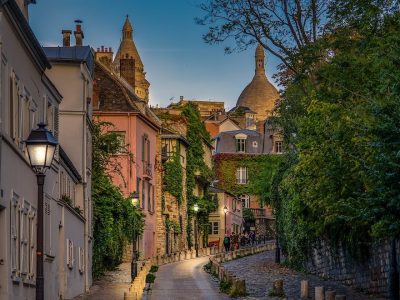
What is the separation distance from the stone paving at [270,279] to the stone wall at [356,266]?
0.40 metres

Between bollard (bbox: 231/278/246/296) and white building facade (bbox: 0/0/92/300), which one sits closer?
white building facade (bbox: 0/0/92/300)

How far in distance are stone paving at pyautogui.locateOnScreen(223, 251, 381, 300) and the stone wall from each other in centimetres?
40

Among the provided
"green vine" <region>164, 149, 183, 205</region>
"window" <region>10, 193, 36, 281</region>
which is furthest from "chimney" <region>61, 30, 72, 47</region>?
"green vine" <region>164, 149, 183, 205</region>

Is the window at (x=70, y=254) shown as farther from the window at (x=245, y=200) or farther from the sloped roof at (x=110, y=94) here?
the window at (x=245, y=200)

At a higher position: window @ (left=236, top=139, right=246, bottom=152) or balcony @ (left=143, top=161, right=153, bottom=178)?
window @ (left=236, top=139, right=246, bottom=152)

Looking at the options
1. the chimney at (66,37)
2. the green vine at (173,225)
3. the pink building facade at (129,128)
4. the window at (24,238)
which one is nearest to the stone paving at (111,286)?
the chimney at (66,37)

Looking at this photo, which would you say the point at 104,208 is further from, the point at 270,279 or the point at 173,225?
the point at 173,225

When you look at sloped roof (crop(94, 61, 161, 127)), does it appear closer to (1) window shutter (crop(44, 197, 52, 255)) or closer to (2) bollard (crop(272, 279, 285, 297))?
(2) bollard (crop(272, 279, 285, 297))

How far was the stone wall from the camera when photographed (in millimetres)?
34906

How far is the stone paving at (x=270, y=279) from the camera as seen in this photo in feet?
124

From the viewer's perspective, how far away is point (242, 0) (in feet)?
139

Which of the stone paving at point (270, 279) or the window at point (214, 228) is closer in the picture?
the stone paving at point (270, 279)

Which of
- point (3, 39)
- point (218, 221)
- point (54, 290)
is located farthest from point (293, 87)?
point (218, 221)

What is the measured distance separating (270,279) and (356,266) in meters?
7.95
